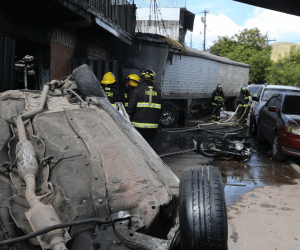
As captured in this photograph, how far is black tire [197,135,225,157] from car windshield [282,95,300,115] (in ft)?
5.87

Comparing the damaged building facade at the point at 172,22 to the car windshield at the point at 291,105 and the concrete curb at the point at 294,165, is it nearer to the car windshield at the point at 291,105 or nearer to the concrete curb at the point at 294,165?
the car windshield at the point at 291,105

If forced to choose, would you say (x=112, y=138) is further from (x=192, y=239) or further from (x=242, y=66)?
(x=242, y=66)

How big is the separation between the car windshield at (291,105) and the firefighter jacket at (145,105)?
12.3ft

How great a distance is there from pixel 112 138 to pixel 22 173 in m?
0.90

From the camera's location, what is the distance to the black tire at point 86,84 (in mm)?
4402

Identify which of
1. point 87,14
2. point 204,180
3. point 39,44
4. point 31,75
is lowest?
point 204,180

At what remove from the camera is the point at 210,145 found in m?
7.37

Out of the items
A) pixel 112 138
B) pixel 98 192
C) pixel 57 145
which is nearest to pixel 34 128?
pixel 57 145

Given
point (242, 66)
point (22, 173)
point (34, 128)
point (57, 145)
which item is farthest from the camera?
point (242, 66)

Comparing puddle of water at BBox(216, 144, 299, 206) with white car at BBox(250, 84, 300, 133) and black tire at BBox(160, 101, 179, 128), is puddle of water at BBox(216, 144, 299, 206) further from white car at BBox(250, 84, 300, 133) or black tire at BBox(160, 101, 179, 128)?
black tire at BBox(160, 101, 179, 128)

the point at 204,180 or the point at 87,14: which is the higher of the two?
the point at 87,14

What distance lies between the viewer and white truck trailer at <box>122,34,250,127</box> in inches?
455

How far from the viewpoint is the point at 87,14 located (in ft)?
28.3

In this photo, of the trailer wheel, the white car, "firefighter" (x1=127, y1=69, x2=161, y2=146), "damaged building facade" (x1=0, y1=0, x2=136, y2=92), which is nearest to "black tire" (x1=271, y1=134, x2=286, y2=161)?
the white car
